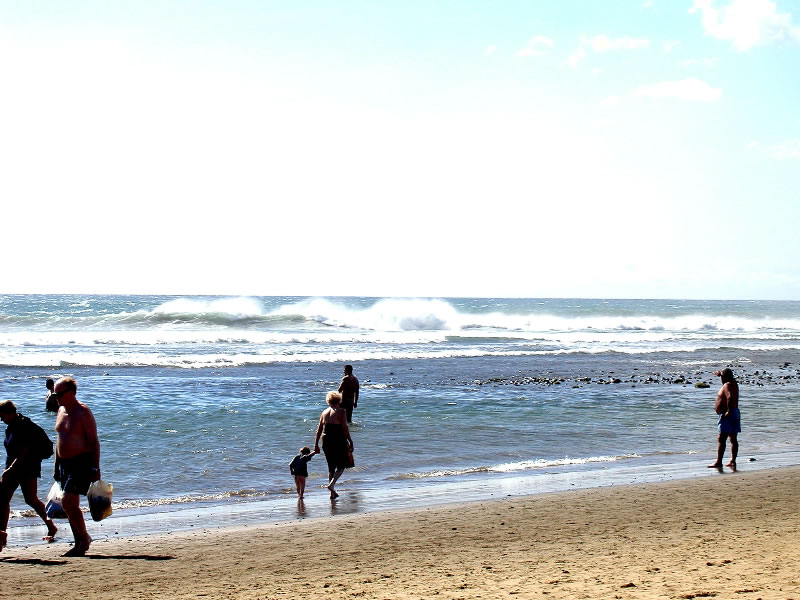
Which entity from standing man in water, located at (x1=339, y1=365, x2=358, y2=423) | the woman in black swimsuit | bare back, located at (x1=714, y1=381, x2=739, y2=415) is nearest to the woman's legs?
the woman in black swimsuit

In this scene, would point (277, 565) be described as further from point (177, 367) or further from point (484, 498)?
point (177, 367)

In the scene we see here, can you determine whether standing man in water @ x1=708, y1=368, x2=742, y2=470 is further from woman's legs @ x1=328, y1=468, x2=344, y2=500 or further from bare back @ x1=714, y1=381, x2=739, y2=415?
woman's legs @ x1=328, y1=468, x2=344, y2=500

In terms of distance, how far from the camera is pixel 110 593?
Result: 22.4 feet

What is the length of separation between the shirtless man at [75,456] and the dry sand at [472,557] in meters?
0.34

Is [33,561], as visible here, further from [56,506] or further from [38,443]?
[38,443]

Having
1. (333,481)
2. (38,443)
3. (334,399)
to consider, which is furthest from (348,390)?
(38,443)

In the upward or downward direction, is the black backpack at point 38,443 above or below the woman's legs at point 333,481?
above

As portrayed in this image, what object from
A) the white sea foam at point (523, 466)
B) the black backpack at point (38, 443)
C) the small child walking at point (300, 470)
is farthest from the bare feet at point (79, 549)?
the white sea foam at point (523, 466)

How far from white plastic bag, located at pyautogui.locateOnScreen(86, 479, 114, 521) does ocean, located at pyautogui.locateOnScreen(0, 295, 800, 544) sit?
119cm

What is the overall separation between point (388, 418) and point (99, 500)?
37.1 ft

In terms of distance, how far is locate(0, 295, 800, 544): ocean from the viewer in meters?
11.7

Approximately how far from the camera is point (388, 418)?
19.1m

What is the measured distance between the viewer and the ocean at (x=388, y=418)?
11.7 metres

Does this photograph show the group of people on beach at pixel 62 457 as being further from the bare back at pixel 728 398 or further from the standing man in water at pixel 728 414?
the bare back at pixel 728 398
